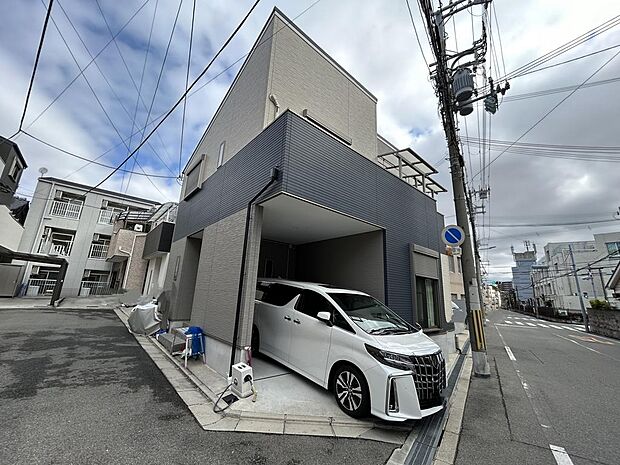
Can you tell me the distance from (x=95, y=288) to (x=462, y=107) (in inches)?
1003

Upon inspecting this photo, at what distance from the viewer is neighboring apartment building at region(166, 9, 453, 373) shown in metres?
4.54

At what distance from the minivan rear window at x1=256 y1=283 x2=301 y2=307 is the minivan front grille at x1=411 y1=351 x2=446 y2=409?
2215 millimetres

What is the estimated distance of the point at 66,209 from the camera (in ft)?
62.1

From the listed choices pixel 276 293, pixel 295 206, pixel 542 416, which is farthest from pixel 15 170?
pixel 542 416

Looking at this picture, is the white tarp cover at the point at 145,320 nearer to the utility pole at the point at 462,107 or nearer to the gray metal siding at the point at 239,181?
the gray metal siding at the point at 239,181

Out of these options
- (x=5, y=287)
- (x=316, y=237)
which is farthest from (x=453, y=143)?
(x=5, y=287)

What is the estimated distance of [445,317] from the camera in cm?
780

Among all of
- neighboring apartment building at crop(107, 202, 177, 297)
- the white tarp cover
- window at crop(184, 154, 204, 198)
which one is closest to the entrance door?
window at crop(184, 154, 204, 198)

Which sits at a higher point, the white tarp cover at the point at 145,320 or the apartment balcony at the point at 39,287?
the apartment balcony at the point at 39,287

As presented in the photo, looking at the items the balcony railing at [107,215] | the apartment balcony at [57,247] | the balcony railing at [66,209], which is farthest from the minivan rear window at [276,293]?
the balcony railing at [66,209]

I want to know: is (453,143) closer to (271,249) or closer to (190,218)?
(271,249)

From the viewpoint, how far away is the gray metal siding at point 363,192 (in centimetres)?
439

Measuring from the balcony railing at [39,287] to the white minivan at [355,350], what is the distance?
21.6 meters

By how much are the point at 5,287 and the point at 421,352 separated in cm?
2368
